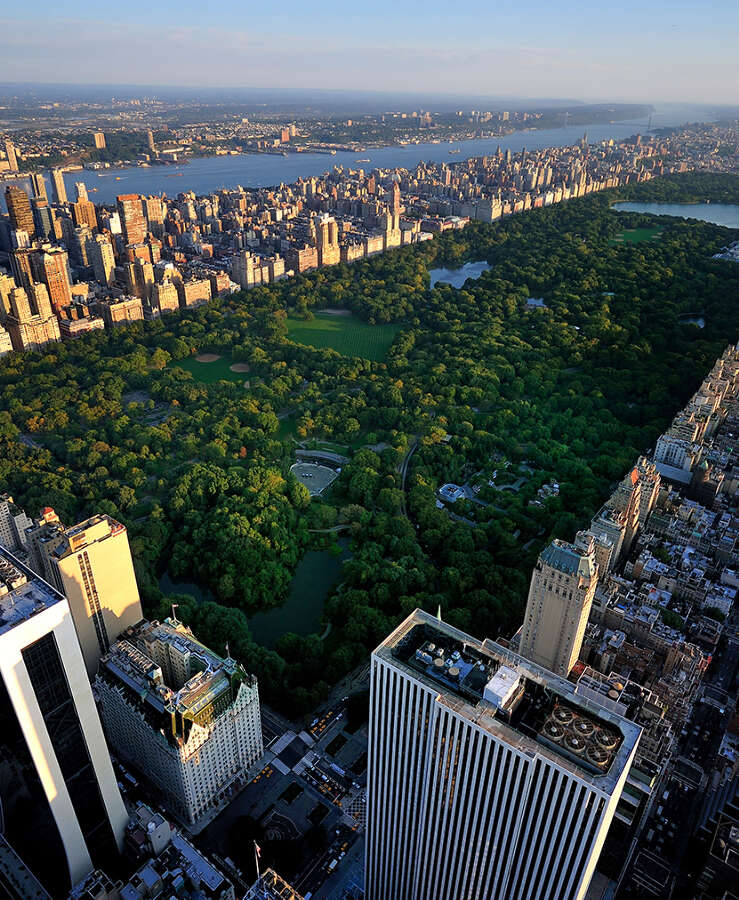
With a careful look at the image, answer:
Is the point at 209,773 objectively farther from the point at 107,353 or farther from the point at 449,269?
the point at 449,269

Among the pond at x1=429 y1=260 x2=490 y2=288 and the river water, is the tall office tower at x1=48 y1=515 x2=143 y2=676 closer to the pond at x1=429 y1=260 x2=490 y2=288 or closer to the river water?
the pond at x1=429 y1=260 x2=490 y2=288

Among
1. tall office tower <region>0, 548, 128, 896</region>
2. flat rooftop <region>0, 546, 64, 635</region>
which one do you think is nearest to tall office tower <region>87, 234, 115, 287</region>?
tall office tower <region>0, 548, 128, 896</region>

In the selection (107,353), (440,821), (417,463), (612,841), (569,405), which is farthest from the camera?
(107,353)

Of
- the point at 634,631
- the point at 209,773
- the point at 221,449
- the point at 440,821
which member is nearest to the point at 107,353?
the point at 221,449

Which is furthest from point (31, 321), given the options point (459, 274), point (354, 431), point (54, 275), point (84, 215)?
point (459, 274)

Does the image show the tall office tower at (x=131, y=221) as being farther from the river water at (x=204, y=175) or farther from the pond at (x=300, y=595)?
the pond at (x=300, y=595)

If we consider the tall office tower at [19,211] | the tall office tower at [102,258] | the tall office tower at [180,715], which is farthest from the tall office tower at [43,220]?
the tall office tower at [180,715]
